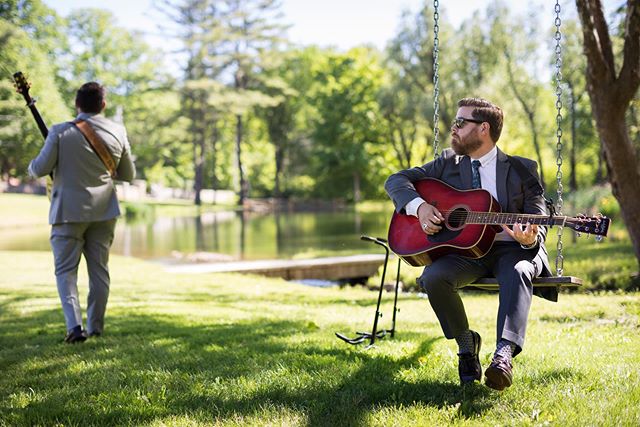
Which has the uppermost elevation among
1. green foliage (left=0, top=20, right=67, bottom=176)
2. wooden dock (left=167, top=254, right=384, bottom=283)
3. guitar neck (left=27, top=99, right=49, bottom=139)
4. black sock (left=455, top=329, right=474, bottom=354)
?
green foliage (left=0, top=20, right=67, bottom=176)

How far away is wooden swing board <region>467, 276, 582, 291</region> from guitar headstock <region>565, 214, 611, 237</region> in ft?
0.79

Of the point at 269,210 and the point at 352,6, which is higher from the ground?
the point at 352,6

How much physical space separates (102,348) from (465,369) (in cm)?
271

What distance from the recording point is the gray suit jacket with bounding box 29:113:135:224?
4.69 meters

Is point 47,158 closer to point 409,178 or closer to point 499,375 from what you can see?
point 409,178

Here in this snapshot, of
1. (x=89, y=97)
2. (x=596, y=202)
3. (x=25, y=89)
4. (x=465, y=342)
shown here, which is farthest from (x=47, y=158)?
(x=596, y=202)

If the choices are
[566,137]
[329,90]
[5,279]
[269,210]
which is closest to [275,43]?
[329,90]

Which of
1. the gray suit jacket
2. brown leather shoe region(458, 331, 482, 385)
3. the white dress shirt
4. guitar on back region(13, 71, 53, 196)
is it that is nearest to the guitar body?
the white dress shirt

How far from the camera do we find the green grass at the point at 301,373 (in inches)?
109

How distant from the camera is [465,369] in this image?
320 cm

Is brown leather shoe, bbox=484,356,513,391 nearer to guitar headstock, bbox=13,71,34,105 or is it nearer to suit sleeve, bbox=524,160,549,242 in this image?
suit sleeve, bbox=524,160,549,242

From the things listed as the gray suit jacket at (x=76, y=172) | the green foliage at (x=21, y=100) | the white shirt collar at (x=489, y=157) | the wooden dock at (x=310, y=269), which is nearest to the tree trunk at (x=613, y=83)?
the white shirt collar at (x=489, y=157)

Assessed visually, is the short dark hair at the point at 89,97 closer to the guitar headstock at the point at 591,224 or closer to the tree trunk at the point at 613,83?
the guitar headstock at the point at 591,224

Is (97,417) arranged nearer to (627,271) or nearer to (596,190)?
(627,271)
